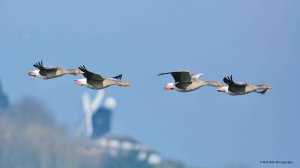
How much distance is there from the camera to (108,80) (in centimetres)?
13162

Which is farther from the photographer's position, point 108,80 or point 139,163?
point 139,163

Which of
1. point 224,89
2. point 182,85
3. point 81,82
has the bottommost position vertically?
point 224,89

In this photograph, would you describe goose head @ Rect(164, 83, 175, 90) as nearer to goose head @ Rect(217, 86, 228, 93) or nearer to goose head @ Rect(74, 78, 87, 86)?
goose head @ Rect(217, 86, 228, 93)

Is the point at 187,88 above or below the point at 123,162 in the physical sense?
above

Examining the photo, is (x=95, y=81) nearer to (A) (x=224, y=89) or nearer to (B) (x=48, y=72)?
(B) (x=48, y=72)

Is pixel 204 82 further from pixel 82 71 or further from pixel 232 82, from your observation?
pixel 82 71

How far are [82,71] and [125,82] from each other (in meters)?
4.61

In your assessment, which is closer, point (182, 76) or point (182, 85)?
point (182, 76)

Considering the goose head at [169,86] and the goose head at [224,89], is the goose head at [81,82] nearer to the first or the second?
the goose head at [169,86]

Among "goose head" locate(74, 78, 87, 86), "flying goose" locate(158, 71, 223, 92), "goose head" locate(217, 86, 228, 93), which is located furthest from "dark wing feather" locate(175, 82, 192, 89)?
"goose head" locate(74, 78, 87, 86)

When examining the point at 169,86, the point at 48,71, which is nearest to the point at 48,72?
the point at 48,71

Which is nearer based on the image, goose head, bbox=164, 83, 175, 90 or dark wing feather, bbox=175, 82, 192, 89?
dark wing feather, bbox=175, 82, 192, 89

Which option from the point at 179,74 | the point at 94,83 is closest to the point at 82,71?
the point at 94,83

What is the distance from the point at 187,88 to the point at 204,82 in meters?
2.47
